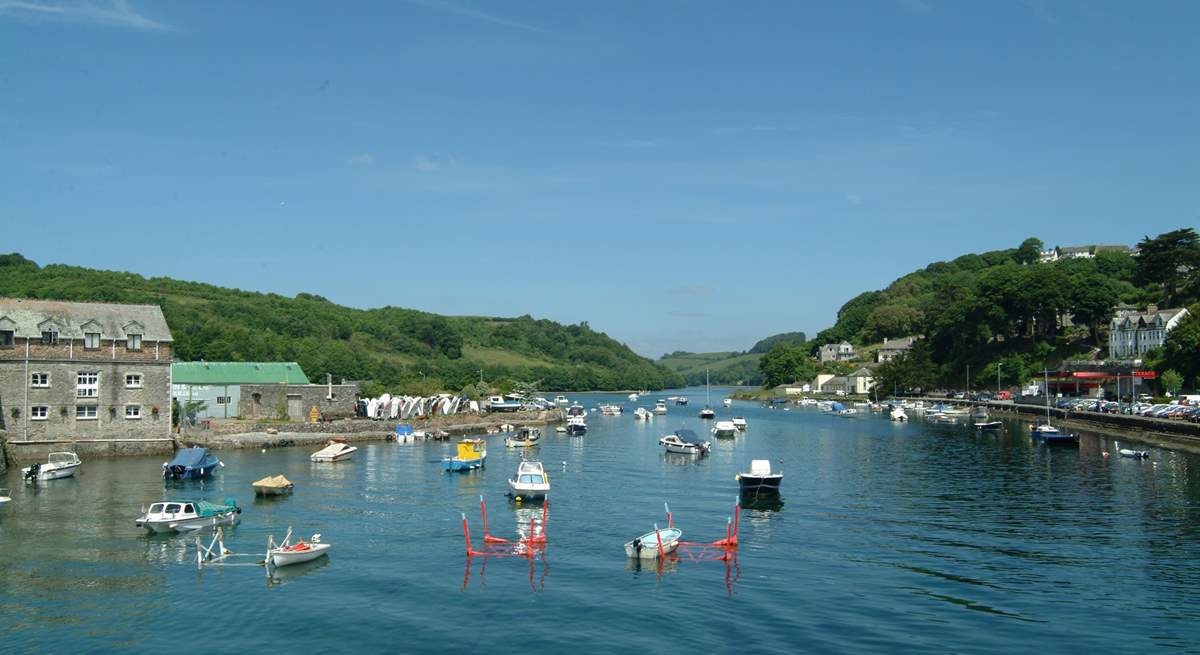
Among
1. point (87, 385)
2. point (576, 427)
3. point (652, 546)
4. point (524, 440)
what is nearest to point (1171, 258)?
point (576, 427)

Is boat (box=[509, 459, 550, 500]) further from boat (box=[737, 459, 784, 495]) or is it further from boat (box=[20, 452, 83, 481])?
boat (box=[20, 452, 83, 481])

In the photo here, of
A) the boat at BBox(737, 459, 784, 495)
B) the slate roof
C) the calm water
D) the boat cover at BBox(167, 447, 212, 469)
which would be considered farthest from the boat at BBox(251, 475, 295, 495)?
the boat at BBox(737, 459, 784, 495)

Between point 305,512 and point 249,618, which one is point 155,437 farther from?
point 249,618

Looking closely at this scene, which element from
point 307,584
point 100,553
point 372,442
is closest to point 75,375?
point 372,442

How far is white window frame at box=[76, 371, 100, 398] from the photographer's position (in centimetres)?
6112

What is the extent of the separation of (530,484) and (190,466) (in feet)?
70.2

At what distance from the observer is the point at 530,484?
47.0m

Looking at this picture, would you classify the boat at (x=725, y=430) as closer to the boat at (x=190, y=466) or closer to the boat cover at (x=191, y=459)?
the boat at (x=190, y=466)

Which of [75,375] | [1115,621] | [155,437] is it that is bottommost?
[1115,621]

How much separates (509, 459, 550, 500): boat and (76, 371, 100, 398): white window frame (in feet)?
108

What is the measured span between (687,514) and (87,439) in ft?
141

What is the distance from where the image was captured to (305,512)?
43.2m

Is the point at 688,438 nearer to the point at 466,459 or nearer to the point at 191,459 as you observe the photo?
the point at 466,459

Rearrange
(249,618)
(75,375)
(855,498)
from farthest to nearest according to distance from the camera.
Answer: (75,375), (855,498), (249,618)
